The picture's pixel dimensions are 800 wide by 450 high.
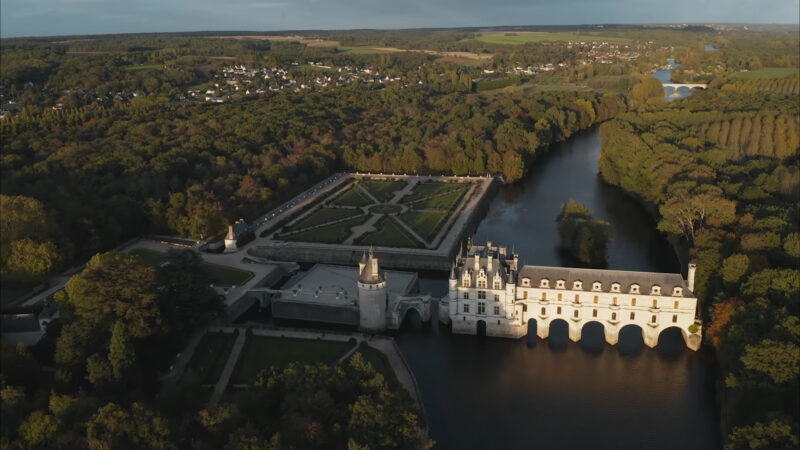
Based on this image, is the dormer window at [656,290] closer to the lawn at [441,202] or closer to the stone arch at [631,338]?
the stone arch at [631,338]

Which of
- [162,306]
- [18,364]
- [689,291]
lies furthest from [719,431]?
[18,364]

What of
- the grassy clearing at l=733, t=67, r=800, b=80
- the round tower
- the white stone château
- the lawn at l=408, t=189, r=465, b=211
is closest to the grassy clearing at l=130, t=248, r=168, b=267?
the round tower

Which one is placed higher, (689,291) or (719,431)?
(689,291)

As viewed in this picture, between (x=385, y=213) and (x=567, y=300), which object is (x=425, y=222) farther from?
(x=567, y=300)

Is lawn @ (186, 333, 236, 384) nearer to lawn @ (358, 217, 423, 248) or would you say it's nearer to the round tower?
the round tower

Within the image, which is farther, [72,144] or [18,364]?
[72,144]

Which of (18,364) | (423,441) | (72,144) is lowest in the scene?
(423,441)

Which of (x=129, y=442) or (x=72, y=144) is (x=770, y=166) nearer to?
(x=129, y=442)
